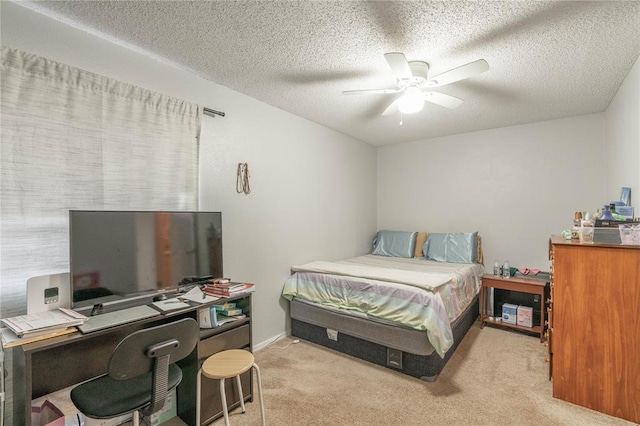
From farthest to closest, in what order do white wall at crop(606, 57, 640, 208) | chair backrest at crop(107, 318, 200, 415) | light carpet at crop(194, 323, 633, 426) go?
1. white wall at crop(606, 57, 640, 208)
2. light carpet at crop(194, 323, 633, 426)
3. chair backrest at crop(107, 318, 200, 415)

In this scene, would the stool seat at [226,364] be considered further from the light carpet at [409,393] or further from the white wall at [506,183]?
the white wall at [506,183]

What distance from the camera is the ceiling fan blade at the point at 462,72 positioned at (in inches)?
71.2

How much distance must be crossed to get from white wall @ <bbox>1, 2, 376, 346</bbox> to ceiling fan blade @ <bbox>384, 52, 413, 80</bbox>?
1478 mm

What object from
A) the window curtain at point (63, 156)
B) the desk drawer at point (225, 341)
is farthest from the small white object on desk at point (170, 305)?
the window curtain at point (63, 156)

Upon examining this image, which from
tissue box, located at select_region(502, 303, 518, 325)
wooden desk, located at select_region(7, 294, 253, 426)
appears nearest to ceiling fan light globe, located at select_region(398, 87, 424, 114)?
wooden desk, located at select_region(7, 294, 253, 426)

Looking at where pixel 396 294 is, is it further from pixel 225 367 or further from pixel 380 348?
pixel 225 367

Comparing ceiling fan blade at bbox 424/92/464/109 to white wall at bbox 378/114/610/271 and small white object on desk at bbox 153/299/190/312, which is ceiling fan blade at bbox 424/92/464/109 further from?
small white object on desk at bbox 153/299/190/312

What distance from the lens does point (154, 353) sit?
4.23ft

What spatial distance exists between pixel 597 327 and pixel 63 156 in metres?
3.51

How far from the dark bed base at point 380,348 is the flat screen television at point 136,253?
1.34 metres

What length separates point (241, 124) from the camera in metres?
Result: 2.75

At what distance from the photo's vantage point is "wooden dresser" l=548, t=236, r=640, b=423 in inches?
73.8

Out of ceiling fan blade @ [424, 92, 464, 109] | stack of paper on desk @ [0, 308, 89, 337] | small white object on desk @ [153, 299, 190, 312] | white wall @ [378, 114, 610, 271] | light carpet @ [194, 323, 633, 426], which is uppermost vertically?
ceiling fan blade @ [424, 92, 464, 109]

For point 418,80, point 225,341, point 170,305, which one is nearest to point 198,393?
point 225,341
